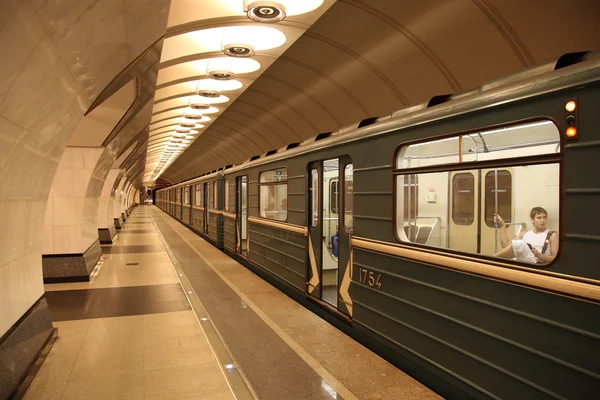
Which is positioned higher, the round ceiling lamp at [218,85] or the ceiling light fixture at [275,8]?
the round ceiling lamp at [218,85]

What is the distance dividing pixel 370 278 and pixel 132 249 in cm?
1018

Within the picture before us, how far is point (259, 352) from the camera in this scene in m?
4.52

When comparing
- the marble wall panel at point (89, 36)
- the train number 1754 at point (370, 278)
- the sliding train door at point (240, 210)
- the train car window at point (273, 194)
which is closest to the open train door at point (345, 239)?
the train number 1754 at point (370, 278)

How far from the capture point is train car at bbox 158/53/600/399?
7.95ft

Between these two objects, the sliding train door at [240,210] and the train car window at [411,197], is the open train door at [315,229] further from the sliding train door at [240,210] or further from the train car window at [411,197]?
the sliding train door at [240,210]

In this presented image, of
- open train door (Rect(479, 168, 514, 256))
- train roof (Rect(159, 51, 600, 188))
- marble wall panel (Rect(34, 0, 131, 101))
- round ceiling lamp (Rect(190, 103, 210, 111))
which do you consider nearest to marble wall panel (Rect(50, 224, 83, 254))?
round ceiling lamp (Rect(190, 103, 210, 111))

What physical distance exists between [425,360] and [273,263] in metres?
4.36

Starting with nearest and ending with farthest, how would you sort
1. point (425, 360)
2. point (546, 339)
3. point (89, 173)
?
1. point (546, 339)
2. point (425, 360)
3. point (89, 173)

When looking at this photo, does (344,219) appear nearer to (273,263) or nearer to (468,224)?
(468,224)

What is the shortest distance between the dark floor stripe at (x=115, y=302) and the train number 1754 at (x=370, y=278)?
9.59ft

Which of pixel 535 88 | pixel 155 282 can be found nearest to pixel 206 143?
pixel 155 282

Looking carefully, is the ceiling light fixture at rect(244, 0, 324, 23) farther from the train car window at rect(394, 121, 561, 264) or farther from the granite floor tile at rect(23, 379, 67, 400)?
the granite floor tile at rect(23, 379, 67, 400)

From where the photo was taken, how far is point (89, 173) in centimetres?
877

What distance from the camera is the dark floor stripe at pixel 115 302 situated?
5.99 metres
